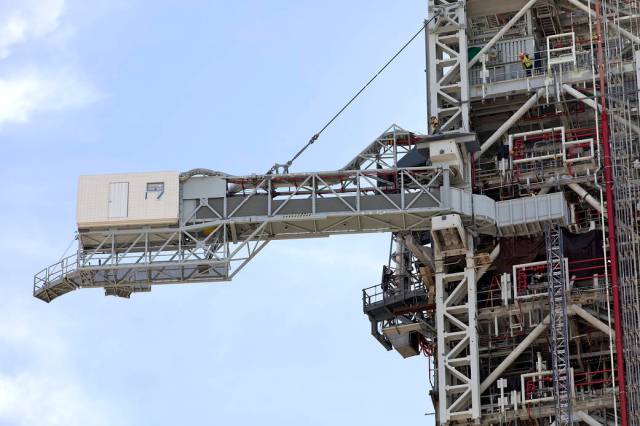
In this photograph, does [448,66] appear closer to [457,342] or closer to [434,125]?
[434,125]

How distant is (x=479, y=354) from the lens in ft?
259

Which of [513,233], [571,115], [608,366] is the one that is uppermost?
[571,115]

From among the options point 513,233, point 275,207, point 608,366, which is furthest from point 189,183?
point 608,366

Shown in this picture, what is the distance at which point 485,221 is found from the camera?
3108 inches

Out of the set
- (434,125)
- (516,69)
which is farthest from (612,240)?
(516,69)

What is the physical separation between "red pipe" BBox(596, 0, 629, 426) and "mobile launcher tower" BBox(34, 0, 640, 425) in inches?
3.0

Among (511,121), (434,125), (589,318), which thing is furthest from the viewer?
(511,121)

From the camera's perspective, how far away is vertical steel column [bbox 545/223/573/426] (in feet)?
246

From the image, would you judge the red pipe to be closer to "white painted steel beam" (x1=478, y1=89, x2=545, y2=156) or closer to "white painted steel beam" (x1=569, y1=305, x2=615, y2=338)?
"white painted steel beam" (x1=569, y1=305, x2=615, y2=338)

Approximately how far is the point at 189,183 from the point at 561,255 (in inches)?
592

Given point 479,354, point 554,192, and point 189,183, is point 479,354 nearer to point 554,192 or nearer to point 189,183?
point 554,192

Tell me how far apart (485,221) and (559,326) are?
5306 mm

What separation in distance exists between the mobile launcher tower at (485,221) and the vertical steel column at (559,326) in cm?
9

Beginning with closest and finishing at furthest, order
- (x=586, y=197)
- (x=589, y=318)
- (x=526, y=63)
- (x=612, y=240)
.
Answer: (x=589, y=318) < (x=612, y=240) < (x=586, y=197) < (x=526, y=63)
